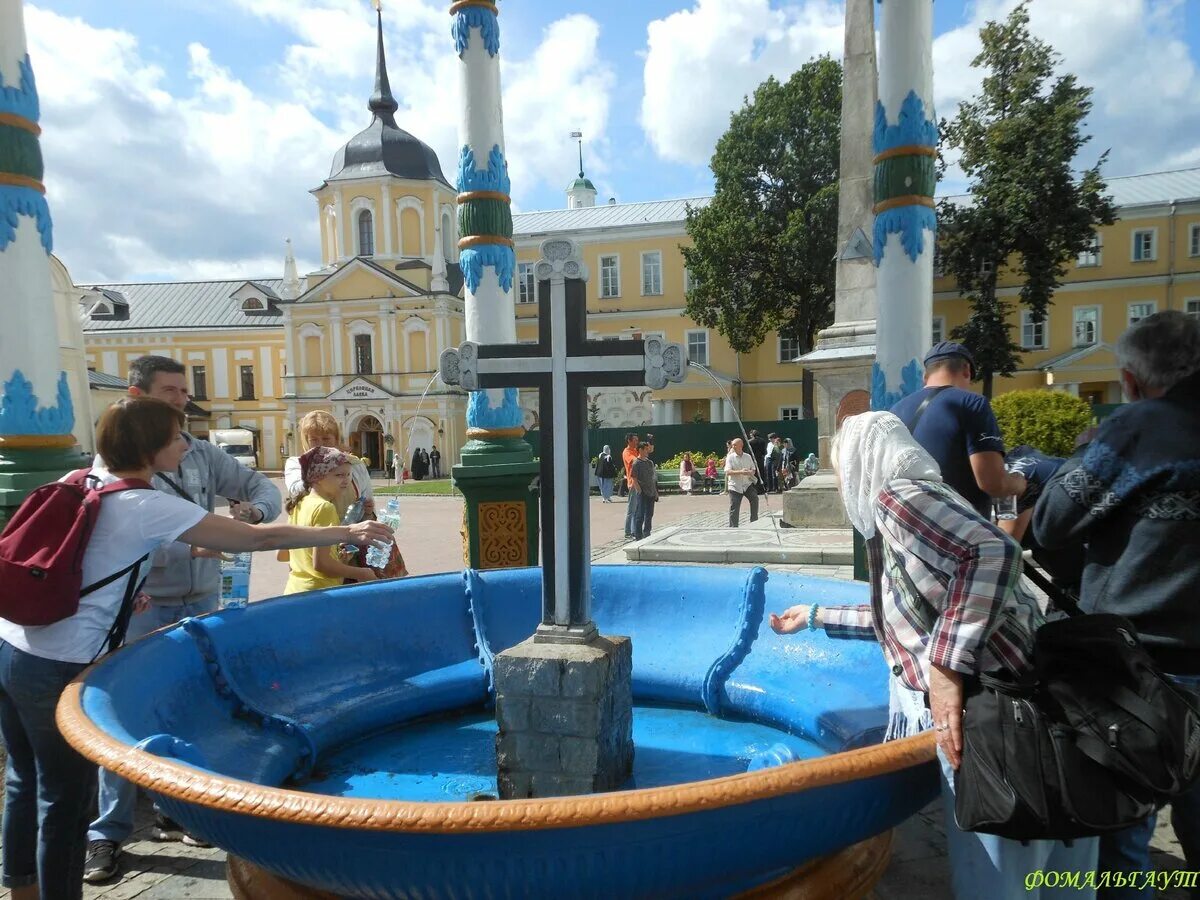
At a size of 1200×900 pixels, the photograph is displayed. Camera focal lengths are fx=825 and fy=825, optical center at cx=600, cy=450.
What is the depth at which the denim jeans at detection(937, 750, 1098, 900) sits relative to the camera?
1903 millimetres

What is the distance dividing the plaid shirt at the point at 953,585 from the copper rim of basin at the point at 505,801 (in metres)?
0.28

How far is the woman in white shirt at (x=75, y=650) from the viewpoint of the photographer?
2.57 meters

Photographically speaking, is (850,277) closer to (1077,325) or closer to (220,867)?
(220,867)

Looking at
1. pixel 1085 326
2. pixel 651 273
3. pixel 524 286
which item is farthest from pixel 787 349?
pixel 524 286

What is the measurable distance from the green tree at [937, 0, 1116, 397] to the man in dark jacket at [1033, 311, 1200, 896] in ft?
93.0

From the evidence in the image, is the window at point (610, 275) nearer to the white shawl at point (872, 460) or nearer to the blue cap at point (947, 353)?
the blue cap at point (947, 353)

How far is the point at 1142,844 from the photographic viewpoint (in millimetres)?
2316

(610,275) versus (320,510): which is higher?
(610,275)

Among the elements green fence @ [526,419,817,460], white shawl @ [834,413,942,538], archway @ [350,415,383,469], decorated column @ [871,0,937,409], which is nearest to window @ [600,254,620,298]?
green fence @ [526,419,817,460]

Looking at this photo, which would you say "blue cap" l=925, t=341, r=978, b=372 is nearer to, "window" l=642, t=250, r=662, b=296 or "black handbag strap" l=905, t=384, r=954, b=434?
"black handbag strap" l=905, t=384, r=954, b=434

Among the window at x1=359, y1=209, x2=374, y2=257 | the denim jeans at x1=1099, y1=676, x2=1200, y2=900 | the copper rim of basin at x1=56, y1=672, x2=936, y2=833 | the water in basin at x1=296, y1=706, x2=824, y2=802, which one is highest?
the window at x1=359, y1=209, x2=374, y2=257

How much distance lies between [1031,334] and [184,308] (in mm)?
45485

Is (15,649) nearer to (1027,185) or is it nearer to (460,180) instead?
(460,180)

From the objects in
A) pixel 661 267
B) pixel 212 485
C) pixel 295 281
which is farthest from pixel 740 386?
pixel 212 485
